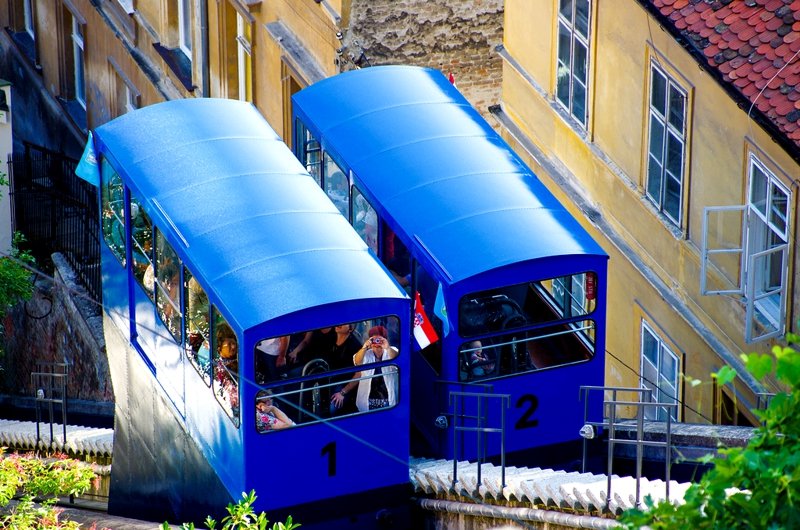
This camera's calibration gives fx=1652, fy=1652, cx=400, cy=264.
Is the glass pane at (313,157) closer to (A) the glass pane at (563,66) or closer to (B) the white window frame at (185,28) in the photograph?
(A) the glass pane at (563,66)

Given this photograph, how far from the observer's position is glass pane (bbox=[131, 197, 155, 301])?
17.0 metres

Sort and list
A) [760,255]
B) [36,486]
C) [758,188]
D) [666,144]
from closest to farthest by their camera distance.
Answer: [36,486] < [760,255] < [758,188] < [666,144]

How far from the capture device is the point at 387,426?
15305 millimetres

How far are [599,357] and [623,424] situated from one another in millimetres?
1009

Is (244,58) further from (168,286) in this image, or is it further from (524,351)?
(524,351)

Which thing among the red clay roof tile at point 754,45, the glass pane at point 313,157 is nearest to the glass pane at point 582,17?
the red clay roof tile at point 754,45

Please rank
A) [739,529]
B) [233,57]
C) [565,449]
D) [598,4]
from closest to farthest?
[739,529], [565,449], [598,4], [233,57]

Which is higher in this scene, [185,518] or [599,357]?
[599,357]

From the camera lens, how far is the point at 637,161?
774 inches

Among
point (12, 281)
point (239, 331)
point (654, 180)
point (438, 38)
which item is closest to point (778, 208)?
point (654, 180)

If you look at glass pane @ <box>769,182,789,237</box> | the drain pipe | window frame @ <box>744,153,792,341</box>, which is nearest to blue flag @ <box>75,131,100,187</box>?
the drain pipe

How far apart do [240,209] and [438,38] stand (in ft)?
28.7

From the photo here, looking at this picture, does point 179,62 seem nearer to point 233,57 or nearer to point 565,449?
point 233,57

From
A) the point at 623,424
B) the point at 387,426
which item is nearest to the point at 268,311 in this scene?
the point at 387,426
